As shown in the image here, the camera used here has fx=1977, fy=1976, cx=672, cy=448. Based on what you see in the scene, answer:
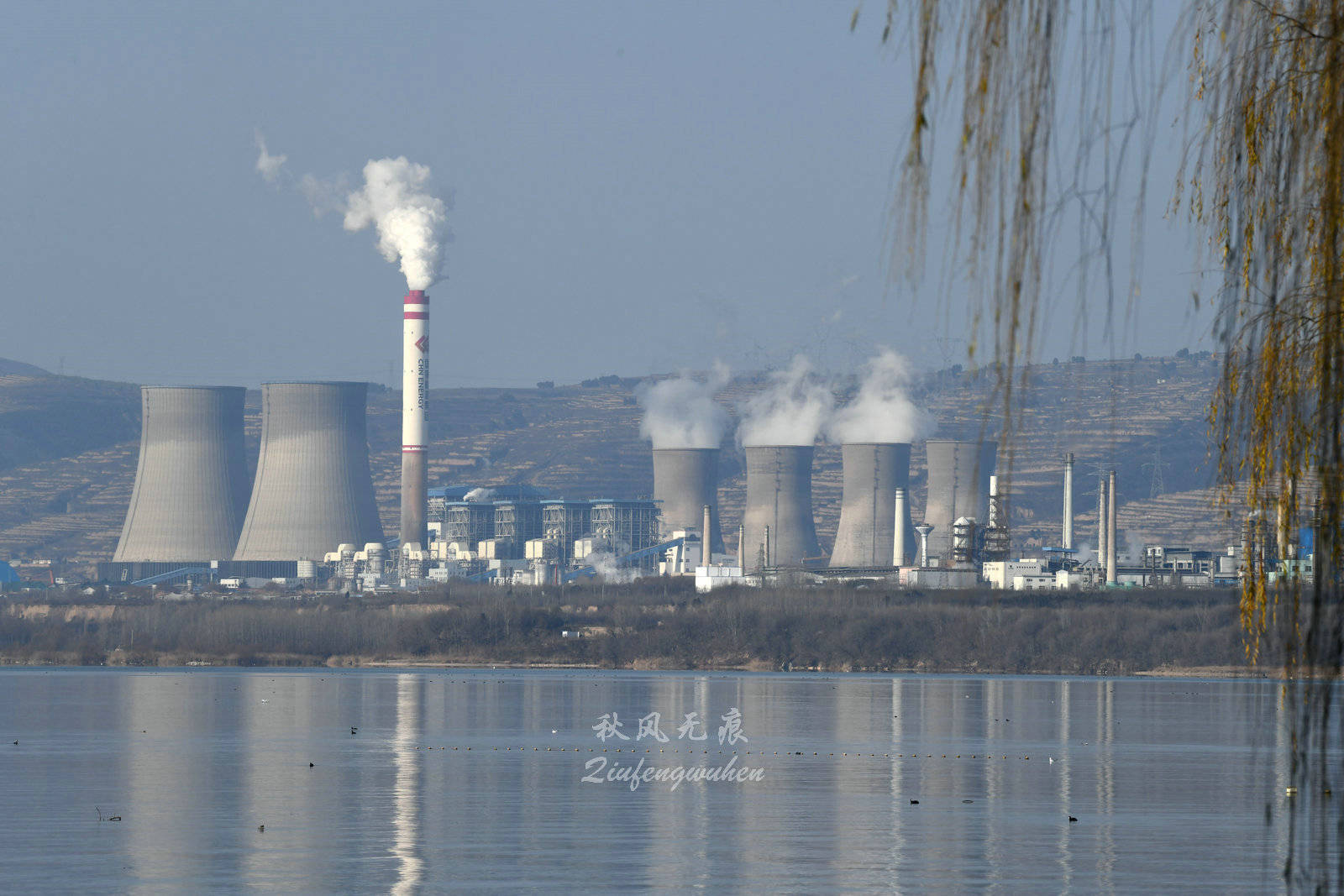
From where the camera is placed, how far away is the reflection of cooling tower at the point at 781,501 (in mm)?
122188

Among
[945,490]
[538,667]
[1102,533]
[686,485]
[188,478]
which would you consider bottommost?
[538,667]

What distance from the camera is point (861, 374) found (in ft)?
471

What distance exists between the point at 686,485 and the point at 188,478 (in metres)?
33.7

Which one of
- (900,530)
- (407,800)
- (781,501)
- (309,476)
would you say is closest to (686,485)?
(781,501)

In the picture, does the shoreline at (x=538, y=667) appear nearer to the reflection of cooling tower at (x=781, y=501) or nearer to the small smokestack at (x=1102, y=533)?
the small smokestack at (x=1102, y=533)

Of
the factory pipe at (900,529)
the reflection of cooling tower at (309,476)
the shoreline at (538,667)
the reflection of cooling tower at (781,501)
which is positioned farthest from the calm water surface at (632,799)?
the reflection of cooling tower at (781,501)

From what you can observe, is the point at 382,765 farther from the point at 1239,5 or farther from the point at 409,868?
the point at 1239,5

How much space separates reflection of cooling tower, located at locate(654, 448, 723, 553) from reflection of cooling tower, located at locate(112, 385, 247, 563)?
28.5 meters

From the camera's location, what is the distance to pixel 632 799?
30.9 meters

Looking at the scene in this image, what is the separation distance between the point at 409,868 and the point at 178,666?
258ft

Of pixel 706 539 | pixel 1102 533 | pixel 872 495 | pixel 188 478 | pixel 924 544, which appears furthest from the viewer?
pixel 872 495

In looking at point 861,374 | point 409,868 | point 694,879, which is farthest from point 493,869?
point 861,374

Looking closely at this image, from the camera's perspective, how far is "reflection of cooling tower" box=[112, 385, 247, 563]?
360 ft

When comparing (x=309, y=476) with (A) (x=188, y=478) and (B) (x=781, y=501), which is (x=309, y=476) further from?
(B) (x=781, y=501)
